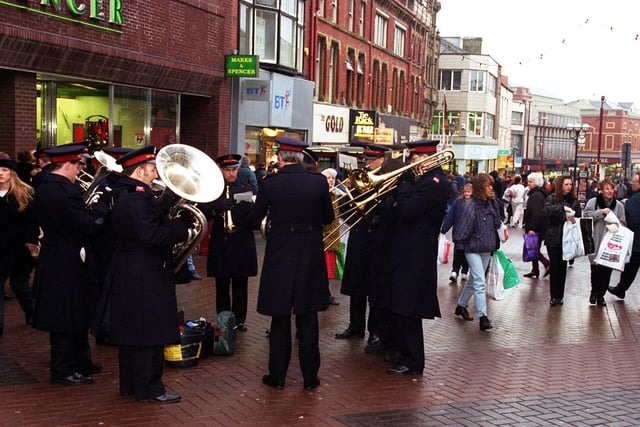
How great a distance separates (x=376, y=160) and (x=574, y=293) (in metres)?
6.09

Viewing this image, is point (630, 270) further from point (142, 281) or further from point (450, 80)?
point (450, 80)

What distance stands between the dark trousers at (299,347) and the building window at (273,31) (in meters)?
15.8

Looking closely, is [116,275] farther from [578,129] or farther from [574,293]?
[578,129]

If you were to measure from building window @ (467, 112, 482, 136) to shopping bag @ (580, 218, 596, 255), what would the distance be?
52410mm

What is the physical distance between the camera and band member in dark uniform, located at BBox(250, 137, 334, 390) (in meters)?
6.71

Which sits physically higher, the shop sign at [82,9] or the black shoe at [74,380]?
the shop sign at [82,9]

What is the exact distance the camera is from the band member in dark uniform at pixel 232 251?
8.53 meters

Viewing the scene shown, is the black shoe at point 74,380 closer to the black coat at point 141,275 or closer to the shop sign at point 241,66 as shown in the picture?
the black coat at point 141,275

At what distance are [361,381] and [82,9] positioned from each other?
1024 centimetres

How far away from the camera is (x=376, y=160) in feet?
27.2

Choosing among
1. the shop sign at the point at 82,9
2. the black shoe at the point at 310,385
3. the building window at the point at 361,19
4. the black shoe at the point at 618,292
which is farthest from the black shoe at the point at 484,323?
the building window at the point at 361,19

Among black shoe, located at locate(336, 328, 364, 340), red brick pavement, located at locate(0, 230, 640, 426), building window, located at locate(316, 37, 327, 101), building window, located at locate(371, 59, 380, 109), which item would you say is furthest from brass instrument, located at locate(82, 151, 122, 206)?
building window, located at locate(371, 59, 380, 109)

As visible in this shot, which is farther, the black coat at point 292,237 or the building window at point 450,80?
the building window at point 450,80

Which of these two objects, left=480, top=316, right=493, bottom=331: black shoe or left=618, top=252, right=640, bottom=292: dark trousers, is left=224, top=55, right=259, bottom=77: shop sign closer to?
left=618, top=252, right=640, bottom=292: dark trousers
